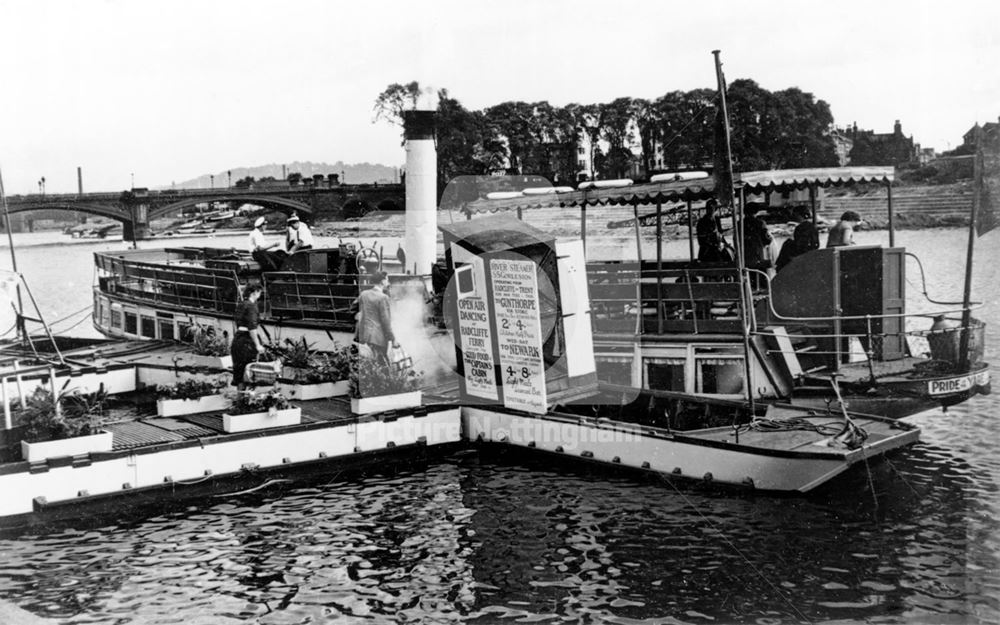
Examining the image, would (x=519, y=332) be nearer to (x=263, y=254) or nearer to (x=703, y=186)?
(x=703, y=186)

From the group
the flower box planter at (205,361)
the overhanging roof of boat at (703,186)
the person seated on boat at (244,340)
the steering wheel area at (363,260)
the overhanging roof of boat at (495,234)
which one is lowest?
the flower box planter at (205,361)

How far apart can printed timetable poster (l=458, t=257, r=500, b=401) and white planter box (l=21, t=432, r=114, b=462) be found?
5.92 meters

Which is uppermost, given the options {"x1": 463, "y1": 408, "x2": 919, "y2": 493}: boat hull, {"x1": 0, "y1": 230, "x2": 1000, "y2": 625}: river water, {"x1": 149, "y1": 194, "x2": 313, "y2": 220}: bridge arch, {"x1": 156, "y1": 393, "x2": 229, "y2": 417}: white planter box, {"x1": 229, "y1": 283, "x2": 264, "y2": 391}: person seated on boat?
{"x1": 149, "y1": 194, "x2": 313, "y2": 220}: bridge arch

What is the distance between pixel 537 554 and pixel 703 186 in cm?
687

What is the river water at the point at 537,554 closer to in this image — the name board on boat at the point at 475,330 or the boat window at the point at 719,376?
the name board on boat at the point at 475,330

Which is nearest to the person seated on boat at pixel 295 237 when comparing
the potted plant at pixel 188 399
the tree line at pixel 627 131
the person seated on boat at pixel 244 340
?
the person seated on boat at pixel 244 340

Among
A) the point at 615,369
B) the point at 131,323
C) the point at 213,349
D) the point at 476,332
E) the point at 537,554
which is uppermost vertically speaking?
the point at 476,332

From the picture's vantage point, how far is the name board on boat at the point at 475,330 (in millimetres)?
15708

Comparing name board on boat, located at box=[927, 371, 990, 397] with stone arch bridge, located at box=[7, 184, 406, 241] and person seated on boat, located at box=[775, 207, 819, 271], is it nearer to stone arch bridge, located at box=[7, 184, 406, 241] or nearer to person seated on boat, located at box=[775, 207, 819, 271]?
person seated on boat, located at box=[775, 207, 819, 271]

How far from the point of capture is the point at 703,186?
1556cm

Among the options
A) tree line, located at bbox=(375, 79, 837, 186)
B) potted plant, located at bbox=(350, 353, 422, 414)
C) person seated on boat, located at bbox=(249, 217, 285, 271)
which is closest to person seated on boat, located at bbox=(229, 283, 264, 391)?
potted plant, located at bbox=(350, 353, 422, 414)

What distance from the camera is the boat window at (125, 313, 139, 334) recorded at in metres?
29.7

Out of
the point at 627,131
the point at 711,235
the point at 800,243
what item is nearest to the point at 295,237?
the point at 711,235

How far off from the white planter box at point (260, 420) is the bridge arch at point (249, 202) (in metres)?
59.4
